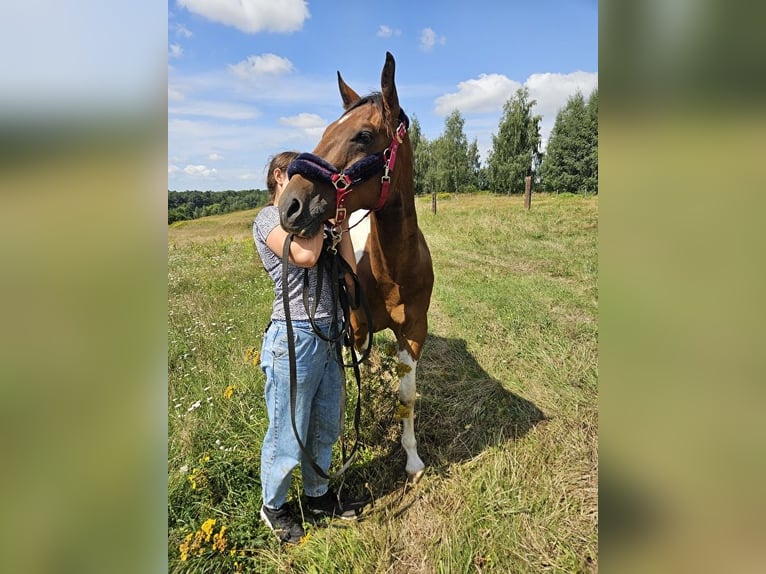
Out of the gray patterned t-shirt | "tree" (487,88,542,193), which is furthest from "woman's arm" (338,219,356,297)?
"tree" (487,88,542,193)

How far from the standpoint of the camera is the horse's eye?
2242 mm

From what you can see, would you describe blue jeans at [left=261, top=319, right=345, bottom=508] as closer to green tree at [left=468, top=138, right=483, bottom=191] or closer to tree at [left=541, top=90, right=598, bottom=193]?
tree at [left=541, top=90, right=598, bottom=193]

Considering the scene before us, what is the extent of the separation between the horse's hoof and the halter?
1974 millimetres

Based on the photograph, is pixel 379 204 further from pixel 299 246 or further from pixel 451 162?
pixel 451 162

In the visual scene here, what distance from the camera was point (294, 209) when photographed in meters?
1.89

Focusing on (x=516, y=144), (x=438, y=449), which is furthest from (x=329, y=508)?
(x=516, y=144)

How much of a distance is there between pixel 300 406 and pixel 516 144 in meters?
38.5

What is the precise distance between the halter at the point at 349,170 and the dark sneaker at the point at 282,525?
71.8 inches

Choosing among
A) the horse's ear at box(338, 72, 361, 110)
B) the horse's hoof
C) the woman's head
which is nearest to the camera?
the woman's head
